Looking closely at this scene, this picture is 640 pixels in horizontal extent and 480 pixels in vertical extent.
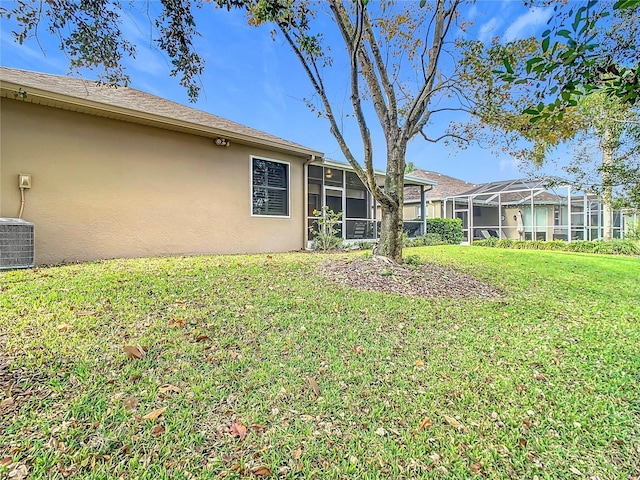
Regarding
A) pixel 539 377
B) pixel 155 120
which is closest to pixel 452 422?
pixel 539 377

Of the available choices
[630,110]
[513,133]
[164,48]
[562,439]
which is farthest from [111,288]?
[630,110]

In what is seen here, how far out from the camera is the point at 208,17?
4863mm

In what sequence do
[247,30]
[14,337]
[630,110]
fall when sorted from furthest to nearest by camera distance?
[630,110] < [247,30] < [14,337]

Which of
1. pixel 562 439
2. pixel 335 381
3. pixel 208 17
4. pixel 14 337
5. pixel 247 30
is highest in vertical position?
pixel 247 30

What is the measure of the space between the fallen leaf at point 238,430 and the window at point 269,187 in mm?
7734

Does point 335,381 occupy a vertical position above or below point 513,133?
below

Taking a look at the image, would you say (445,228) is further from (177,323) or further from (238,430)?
(238,430)

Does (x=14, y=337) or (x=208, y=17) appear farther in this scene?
(x=208, y=17)

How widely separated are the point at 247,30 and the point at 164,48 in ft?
7.46

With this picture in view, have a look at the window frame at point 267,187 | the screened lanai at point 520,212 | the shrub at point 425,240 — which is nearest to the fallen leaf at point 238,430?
the window frame at point 267,187

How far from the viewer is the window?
31.5ft

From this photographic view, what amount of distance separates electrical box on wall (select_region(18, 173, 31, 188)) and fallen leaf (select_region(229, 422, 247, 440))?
6.73 meters

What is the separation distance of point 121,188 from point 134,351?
224 inches

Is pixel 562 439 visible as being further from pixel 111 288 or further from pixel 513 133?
pixel 513 133
